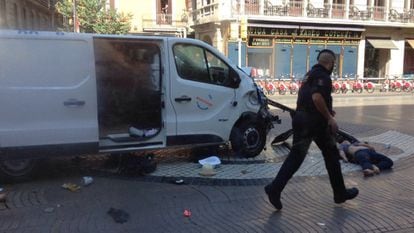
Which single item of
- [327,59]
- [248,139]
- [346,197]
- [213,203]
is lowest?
[213,203]

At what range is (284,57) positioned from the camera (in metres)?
29.7

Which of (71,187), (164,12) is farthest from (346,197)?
(164,12)

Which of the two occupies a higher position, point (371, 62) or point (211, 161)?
point (371, 62)

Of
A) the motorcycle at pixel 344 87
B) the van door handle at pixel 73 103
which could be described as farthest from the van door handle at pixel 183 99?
the motorcycle at pixel 344 87

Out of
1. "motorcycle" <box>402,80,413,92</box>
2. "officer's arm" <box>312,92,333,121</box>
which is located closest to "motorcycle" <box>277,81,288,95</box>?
"motorcycle" <box>402,80,413,92</box>

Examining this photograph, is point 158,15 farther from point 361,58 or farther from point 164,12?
point 361,58

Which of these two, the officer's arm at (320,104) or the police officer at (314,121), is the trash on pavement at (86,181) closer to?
the police officer at (314,121)

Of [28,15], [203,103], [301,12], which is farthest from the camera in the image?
[28,15]

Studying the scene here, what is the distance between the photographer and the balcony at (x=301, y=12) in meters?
28.2

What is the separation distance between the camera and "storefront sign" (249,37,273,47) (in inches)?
1129

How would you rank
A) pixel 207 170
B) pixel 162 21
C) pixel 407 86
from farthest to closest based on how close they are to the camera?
pixel 162 21, pixel 407 86, pixel 207 170

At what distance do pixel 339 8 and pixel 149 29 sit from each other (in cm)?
1438

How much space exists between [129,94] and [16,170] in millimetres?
1975

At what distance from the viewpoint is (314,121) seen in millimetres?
5262
